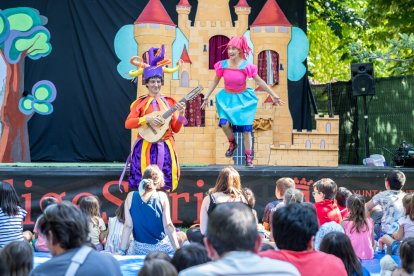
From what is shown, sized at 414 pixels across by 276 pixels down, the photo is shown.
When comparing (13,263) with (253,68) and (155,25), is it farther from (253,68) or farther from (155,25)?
(155,25)

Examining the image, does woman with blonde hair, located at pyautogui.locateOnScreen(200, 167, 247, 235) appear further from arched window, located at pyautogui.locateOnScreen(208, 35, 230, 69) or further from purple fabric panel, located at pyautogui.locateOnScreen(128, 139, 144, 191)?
arched window, located at pyautogui.locateOnScreen(208, 35, 230, 69)

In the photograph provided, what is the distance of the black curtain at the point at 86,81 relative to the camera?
1248 cm

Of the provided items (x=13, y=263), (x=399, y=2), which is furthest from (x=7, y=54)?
(x=13, y=263)

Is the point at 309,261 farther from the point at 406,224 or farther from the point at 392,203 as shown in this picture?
the point at 392,203

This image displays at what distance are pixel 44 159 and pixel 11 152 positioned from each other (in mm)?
543

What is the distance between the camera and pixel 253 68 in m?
8.97

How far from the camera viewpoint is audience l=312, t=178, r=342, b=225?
22.0ft

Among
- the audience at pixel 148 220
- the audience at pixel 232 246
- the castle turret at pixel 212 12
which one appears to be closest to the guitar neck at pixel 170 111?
the audience at pixel 148 220

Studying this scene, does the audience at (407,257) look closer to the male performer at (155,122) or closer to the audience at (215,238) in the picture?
the audience at (215,238)

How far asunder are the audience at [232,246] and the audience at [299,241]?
54 cm

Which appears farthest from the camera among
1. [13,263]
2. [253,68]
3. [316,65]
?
[316,65]

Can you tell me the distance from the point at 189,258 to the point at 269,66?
8779mm

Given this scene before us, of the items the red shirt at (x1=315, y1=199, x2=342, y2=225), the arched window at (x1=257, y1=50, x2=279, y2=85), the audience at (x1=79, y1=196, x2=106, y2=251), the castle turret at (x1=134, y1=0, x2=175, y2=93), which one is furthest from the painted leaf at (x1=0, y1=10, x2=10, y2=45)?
the red shirt at (x1=315, y1=199, x2=342, y2=225)

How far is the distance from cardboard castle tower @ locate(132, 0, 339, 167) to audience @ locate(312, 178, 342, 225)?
194 inches
